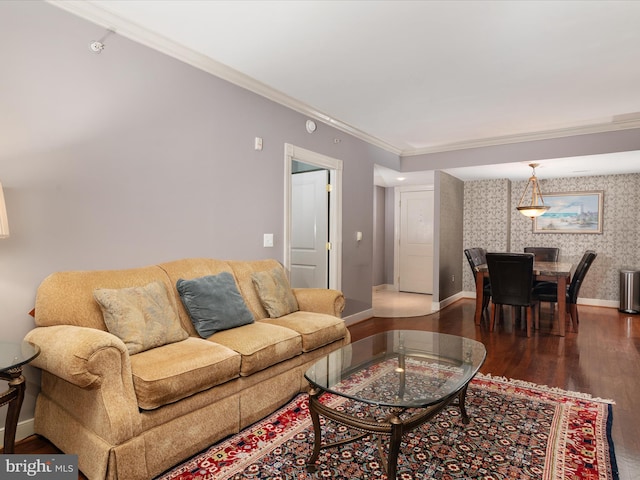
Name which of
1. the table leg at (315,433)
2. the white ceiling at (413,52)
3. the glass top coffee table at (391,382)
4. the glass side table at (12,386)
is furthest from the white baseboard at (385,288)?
the glass side table at (12,386)

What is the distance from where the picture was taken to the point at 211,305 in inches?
104

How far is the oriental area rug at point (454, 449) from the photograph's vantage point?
6.27ft

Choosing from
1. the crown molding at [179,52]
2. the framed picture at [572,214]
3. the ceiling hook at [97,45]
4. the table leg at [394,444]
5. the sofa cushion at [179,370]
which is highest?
the crown molding at [179,52]

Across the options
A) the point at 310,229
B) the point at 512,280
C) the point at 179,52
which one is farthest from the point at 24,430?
the point at 512,280

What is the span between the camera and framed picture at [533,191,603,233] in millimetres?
6465

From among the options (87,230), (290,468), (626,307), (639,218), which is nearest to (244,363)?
(290,468)

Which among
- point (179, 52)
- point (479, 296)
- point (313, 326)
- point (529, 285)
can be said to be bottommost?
point (479, 296)

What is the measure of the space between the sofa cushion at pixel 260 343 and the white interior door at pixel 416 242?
555cm

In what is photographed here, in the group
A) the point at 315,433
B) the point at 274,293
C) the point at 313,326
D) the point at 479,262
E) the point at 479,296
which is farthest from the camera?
the point at 479,262

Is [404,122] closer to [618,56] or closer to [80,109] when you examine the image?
[618,56]

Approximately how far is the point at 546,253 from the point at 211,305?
19.2 ft

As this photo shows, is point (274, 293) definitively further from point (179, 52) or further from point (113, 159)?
point (179, 52)

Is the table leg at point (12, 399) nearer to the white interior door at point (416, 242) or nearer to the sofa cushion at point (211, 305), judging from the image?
the sofa cushion at point (211, 305)

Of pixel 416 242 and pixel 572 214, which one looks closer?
pixel 572 214
